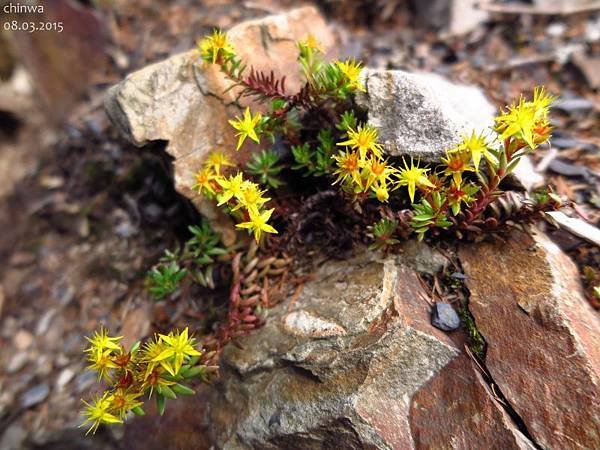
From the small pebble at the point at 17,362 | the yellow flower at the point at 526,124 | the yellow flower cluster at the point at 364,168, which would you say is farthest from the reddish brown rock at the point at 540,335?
the small pebble at the point at 17,362

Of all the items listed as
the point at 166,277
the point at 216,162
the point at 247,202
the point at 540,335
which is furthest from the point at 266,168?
the point at 540,335

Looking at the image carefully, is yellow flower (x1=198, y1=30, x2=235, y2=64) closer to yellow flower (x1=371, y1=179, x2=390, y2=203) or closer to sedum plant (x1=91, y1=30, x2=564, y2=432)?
sedum plant (x1=91, y1=30, x2=564, y2=432)

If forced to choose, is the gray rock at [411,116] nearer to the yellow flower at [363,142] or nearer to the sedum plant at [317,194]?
the sedum plant at [317,194]

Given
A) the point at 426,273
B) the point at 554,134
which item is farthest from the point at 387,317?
the point at 554,134

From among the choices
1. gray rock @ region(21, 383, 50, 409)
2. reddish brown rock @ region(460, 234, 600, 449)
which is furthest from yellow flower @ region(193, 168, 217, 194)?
gray rock @ region(21, 383, 50, 409)

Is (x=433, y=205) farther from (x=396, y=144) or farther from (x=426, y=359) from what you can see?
(x=426, y=359)
